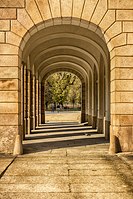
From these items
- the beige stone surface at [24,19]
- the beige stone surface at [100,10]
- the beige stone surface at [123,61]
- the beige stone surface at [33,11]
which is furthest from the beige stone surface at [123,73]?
the beige stone surface at [24,19]

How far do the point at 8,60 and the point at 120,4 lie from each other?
4.00 meters

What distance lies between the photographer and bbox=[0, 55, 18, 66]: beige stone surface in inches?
351

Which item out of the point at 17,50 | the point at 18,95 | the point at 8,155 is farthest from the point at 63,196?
the point at 17,50

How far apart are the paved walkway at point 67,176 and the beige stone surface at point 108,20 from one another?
4059 millimetres

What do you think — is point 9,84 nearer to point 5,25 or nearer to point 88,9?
point 5,25

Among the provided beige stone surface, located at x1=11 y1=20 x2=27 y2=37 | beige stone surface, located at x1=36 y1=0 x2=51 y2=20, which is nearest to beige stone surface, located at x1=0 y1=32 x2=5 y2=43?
beige stone surface, located at x1=11 y1=20 x2=27 y2=37

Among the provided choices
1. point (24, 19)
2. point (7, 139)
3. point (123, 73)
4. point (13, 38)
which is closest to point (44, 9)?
point (24, 19)

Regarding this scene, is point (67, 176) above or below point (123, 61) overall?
below

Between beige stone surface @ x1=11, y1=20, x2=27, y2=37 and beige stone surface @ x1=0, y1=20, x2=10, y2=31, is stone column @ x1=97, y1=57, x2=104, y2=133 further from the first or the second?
beige stone surface @ x1=0, y1=20, x2=10, y2=31

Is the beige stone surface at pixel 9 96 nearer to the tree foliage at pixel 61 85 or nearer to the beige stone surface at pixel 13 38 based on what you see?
the beige stone surface at pixel 13 38

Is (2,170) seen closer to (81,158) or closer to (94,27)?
(81,158)

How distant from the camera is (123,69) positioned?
894 cm

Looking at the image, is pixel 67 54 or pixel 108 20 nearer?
pixel 108 20

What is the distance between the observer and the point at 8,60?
29.3 ft
